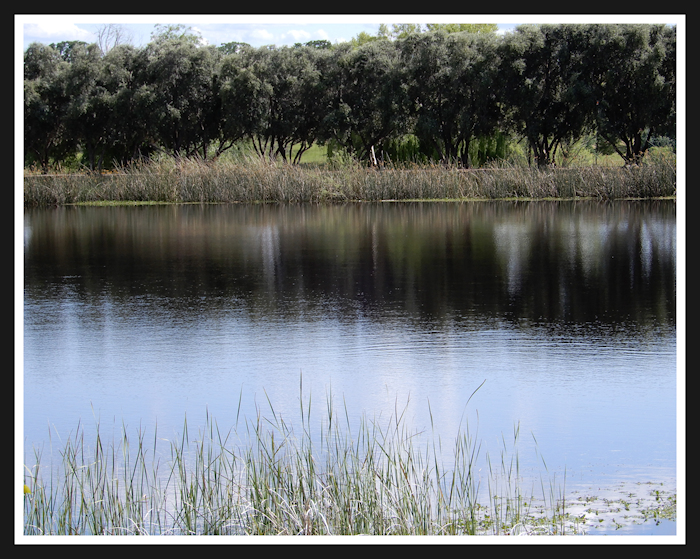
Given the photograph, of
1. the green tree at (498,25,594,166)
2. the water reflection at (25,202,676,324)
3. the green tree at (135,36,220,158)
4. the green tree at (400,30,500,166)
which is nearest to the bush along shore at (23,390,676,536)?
the water reflection at (25,202,676,324)

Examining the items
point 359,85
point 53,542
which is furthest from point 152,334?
point 359,85

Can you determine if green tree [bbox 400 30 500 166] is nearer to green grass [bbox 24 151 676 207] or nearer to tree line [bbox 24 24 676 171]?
tree line [bbox 24 24 676 171]

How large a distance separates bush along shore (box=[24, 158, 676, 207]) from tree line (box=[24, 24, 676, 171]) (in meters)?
5.11

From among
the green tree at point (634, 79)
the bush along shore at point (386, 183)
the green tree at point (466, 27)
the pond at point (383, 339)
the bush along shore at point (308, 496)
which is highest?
the green tree at point (466, 27)

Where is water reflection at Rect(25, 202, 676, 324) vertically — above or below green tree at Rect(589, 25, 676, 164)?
below

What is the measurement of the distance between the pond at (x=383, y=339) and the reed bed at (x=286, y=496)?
48 centimetres

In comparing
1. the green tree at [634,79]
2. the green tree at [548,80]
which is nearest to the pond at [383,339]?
the green tree at [634,79]

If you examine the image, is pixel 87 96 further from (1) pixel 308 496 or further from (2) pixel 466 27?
(1) pixel 308 496

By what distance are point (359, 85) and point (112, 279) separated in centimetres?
2978

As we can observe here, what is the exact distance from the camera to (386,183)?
3119 centimetres

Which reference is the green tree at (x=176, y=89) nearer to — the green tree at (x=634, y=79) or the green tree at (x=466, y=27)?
the green tree at (x=634, y=79)

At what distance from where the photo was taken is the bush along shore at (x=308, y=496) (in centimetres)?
459

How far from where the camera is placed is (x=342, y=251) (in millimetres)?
16406

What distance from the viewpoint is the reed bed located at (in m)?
4.58
